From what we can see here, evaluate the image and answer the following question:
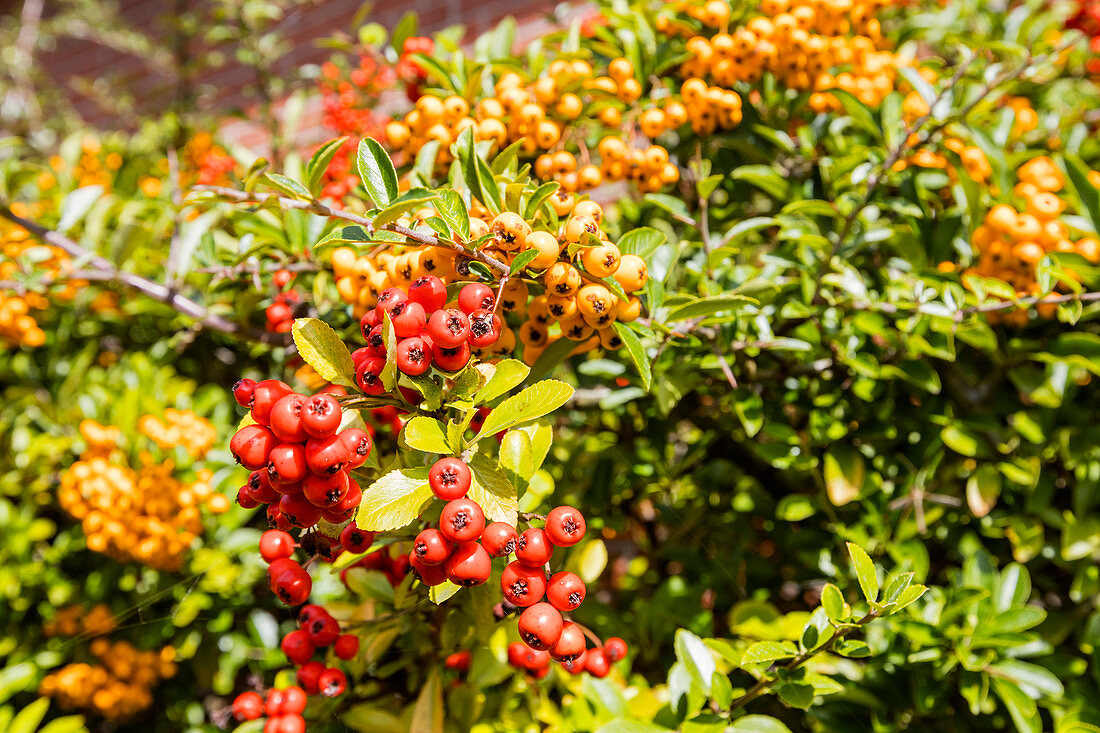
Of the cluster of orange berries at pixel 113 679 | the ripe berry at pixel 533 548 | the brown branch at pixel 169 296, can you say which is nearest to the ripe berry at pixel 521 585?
the ripe berry at pixel 533 548

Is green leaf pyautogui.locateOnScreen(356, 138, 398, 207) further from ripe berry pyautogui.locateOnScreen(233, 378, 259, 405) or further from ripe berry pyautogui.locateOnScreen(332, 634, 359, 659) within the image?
ripe berry pyautogui.locateOnScreen(332, 634, 359, 659)

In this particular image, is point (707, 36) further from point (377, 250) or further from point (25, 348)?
point (25, 348)

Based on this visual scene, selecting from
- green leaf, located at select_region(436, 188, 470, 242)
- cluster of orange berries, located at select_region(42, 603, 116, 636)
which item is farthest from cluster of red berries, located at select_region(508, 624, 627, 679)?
cluster of orange berries, located at select_region(42, 603, 116, 636)

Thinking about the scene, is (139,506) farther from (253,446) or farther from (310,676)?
(253,446)

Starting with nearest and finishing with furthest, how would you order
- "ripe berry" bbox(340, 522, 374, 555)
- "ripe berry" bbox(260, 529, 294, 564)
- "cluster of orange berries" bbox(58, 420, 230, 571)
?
1. "ripe berry" bbox(340, 522, 374, 555)
2. "ripe berry" bbox(260, 529, 294, 564)
3. "cluster of orange berries" bbox(58, 420, 230, 571)

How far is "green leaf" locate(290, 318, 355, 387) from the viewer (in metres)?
0.89

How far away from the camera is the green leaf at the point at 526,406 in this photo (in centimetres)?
90

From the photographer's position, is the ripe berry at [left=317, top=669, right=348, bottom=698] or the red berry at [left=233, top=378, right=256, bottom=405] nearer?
the red berry at [left=233, top=378, right=256, bottom=405]

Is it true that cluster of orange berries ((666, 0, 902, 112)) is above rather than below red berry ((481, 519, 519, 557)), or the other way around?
above

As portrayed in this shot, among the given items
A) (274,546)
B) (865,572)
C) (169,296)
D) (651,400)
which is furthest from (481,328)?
(169,296)

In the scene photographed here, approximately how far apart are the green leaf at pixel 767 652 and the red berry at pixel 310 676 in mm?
725

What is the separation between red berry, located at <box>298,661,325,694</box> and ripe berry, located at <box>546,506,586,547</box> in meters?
0.57

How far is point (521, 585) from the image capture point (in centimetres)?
90

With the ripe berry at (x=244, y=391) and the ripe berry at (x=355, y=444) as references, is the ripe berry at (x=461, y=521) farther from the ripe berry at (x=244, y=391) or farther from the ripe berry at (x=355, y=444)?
the ripe berry at (x=244, y=391)
